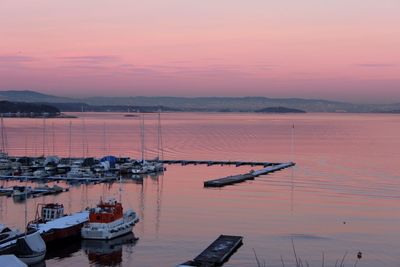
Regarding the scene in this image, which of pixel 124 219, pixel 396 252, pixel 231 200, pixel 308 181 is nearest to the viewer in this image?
pixel 396 252

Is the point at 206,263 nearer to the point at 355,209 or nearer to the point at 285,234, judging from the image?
the point at 285,234

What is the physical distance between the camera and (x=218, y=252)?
73.2 ft

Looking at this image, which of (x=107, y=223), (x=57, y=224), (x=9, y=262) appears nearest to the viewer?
(x=9, y=262)

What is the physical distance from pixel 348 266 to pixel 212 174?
30.2 metres

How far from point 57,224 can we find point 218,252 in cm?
772

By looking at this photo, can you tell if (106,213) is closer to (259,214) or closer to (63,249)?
(63,249)

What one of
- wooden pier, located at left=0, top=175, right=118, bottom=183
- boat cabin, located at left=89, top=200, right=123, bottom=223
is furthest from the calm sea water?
wooden pier, located at left=0, top=175, right=118, bottom=183

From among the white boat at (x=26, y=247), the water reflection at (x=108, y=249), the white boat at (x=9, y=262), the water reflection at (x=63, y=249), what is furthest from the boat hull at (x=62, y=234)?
the white boat at (x=9, y=262)

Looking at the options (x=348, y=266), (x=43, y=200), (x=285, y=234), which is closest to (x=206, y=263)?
(x=348, y=266)

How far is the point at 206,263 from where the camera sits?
68.1 feet

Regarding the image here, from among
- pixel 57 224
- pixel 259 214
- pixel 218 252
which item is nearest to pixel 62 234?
pixel 57 224

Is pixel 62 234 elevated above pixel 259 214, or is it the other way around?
pixel 62 234

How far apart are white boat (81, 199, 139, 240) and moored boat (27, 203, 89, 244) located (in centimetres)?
53

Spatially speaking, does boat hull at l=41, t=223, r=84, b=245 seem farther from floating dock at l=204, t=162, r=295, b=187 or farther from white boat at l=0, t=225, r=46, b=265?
floating dock at l=204, t=162, r=295, b=187
